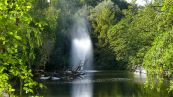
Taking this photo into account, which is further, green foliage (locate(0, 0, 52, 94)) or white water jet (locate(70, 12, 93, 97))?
white water jet (locate(70, 12, 93, 97))

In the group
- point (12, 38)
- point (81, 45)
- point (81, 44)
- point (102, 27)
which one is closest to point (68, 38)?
point (102, 27)

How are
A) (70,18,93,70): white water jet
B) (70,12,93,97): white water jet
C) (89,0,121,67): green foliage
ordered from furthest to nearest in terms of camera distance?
1. (89,0,121,67): green foliage
2. (70,18,93,70): white water jet
3. (70,12,93,97): white water jet

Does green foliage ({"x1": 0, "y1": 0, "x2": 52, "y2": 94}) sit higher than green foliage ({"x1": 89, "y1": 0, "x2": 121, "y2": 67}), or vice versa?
green foliage ({"x1": 89, "y1": 0, "x2": 121, "y2": 67})

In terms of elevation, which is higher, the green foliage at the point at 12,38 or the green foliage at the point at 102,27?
the green foliage at the point at 102,27

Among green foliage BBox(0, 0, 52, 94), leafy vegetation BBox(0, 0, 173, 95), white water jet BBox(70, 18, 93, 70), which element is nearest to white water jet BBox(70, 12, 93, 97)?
white water jet BBox(70, 18, 93, 70)

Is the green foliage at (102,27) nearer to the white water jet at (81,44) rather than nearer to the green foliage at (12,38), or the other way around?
the white water jet at (81,44)

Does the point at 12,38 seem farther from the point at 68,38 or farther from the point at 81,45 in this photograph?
the point at 81,45

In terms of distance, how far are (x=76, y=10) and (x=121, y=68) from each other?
45.3ft

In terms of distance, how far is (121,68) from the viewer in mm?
67875

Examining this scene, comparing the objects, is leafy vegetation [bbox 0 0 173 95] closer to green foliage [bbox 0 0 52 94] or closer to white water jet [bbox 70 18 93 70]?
green foliage [bbox 0 0 52 94]

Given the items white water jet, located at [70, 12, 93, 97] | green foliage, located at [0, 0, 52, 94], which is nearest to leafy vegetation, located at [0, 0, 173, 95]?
green foliage, located at [0, 0, 52, 94]

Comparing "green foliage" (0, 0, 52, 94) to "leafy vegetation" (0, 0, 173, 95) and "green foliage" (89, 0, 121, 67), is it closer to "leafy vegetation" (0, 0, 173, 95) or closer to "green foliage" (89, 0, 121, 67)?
"leafy vegetation" (0, 0, 173, 95)

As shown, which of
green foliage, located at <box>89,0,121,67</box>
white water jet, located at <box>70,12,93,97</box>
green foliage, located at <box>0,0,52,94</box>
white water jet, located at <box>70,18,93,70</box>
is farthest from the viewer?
green foliage, located at <box>89,0,121,67</box>

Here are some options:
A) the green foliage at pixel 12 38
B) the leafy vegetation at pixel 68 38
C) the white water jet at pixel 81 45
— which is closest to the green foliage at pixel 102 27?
the leafy vegetation at pixel 68 38
